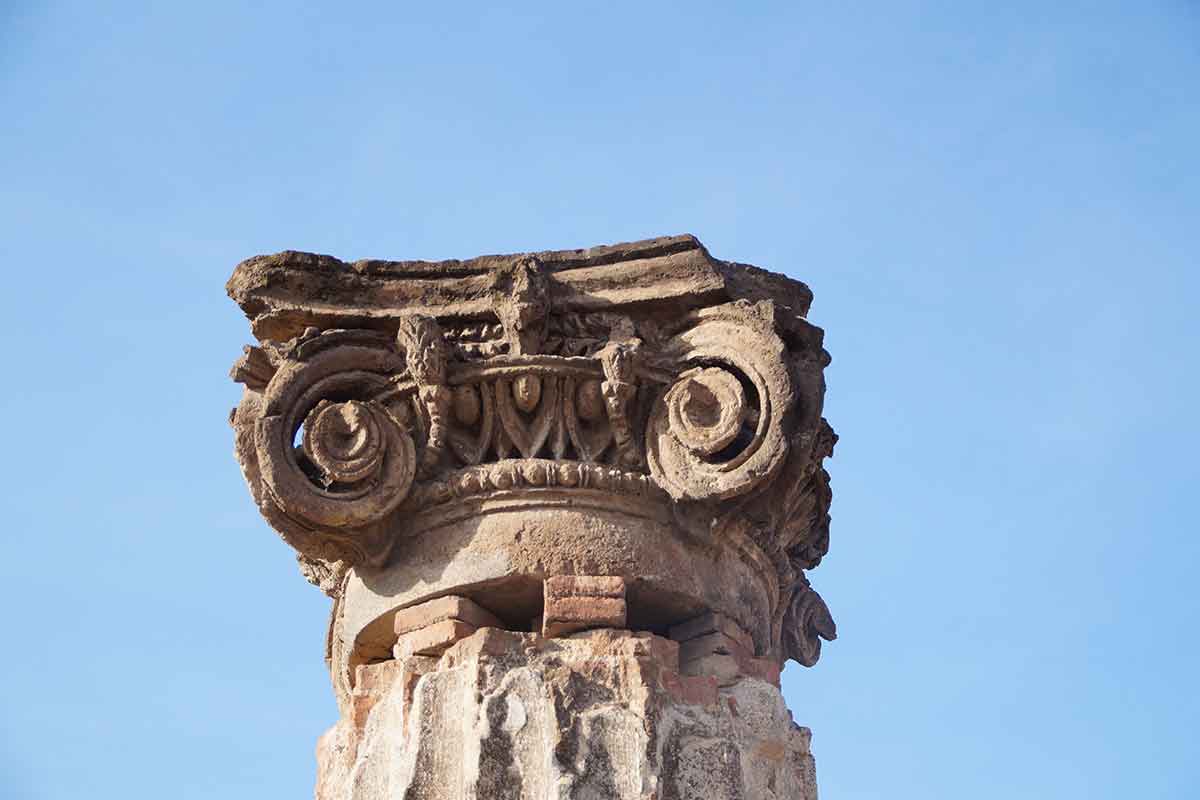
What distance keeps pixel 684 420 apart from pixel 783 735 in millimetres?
1406

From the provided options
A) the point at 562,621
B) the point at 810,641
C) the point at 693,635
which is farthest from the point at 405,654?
the point at 810,641

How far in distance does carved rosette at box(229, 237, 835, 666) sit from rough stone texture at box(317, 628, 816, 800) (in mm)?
737

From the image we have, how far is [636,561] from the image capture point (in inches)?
338

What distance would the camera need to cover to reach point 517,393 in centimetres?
870

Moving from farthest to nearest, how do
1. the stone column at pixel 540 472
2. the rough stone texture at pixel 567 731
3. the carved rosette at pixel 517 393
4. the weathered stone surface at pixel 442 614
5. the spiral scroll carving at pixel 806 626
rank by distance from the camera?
1. the spiral scroll carving at pixel 806 626
2. the carved rosette at pixel 517 393
3. the weathered stone surface at pixel 442 614
4. the stone column at pixel 540 472
5. the rough stone texture at pixel 567 731

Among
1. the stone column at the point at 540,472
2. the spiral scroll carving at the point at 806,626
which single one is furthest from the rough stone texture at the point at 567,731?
the spiral scroll carving at the point at 806,626

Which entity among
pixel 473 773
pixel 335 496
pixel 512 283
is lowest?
pixel 473 773

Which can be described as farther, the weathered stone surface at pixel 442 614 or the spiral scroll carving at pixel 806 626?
the spiral scroll carving at pixel 806 626

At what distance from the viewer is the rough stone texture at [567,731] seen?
7.83 metres

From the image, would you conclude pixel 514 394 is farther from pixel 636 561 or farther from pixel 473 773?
pixel 473 773

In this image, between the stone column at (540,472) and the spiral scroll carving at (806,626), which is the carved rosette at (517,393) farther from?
the spiral scroll carving at (806,626)

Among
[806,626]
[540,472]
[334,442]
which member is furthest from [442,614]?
[806,626]

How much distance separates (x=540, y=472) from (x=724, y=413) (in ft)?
2.78

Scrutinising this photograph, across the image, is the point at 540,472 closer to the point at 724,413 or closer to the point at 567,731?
the point at 724,413
